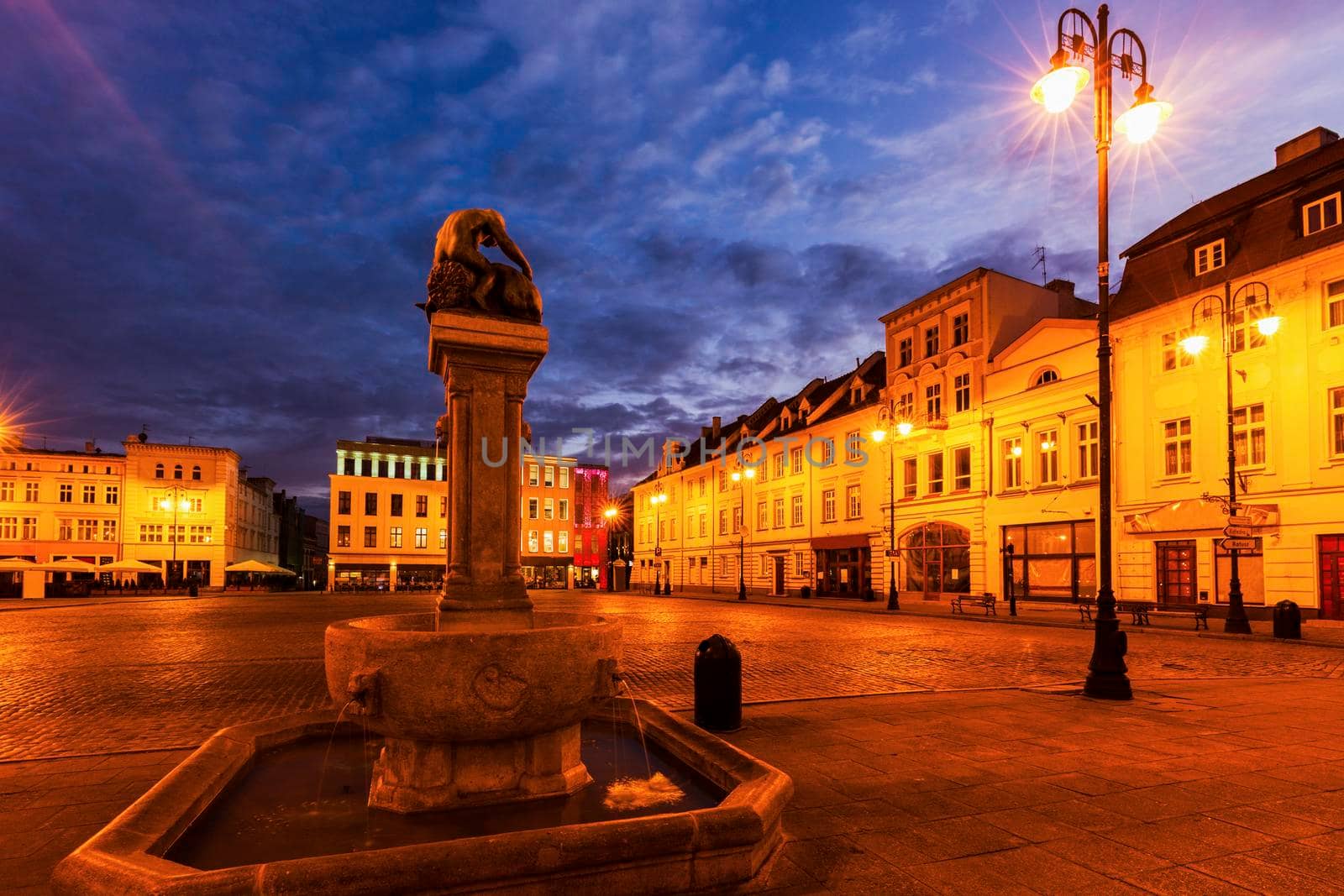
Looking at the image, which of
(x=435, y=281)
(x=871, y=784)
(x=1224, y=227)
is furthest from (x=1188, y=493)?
(x=435, y=281)

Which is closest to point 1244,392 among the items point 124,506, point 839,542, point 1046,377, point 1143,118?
point 1046,377

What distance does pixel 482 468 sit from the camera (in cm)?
592

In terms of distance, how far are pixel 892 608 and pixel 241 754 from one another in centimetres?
2887

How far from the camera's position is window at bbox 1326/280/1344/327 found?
72.4ft

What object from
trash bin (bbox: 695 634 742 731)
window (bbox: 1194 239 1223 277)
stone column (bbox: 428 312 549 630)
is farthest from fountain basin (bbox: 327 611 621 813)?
window (bbox: 1194 239 1223 277)

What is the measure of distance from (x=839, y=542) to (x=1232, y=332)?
72.9 feet

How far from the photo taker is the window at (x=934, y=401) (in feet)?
123

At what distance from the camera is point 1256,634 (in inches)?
790

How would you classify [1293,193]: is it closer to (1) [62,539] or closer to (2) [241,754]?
(2) [241,754]

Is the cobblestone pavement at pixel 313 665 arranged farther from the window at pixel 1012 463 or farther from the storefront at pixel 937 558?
the storefront at pixel 937 558

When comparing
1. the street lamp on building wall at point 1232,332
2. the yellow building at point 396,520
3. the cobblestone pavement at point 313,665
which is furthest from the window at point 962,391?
the yellow building at point 396,520

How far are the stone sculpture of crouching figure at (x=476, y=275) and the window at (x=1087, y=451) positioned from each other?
28038 millimetres

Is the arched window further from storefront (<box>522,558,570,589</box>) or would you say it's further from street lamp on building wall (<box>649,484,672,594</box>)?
storefront (<box>522,558,570,589</box>)

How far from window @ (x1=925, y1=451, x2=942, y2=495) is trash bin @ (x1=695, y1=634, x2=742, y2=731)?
31.1 meters
